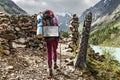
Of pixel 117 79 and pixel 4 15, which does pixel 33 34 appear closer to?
pixel 4 15

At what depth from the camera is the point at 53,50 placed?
1443 centimetres

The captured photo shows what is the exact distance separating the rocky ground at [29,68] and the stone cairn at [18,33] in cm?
91

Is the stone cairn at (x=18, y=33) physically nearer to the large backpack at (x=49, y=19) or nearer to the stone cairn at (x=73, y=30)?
the large backpack at (x=49, y=19)

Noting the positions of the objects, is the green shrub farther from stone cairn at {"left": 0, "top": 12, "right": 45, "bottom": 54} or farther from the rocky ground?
stone cairn at {"left": 0, "top": 12, "right": 45, "bottom": 54}

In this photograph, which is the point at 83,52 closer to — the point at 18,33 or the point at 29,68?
the point at 29,68

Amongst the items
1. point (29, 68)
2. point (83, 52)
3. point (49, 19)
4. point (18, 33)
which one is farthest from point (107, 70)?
point (18, 33)

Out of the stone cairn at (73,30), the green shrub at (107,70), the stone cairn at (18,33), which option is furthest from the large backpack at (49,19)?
the stone cairn at (73,30)

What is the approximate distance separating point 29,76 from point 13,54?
10.7ft

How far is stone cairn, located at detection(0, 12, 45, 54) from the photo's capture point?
17.7 meters

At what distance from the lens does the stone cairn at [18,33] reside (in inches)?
698

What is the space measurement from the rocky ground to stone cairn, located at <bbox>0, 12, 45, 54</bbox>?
2.99 feet

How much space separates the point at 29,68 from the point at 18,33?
19.2 ft

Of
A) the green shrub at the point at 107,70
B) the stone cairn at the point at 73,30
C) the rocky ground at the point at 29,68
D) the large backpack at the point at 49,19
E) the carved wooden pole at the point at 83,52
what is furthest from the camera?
the stone cairn at the point at 73,30

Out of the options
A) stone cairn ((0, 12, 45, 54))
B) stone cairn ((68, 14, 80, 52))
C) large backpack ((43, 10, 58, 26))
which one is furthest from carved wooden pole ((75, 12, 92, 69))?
stone cairn ((68, 14, 80, 52))
